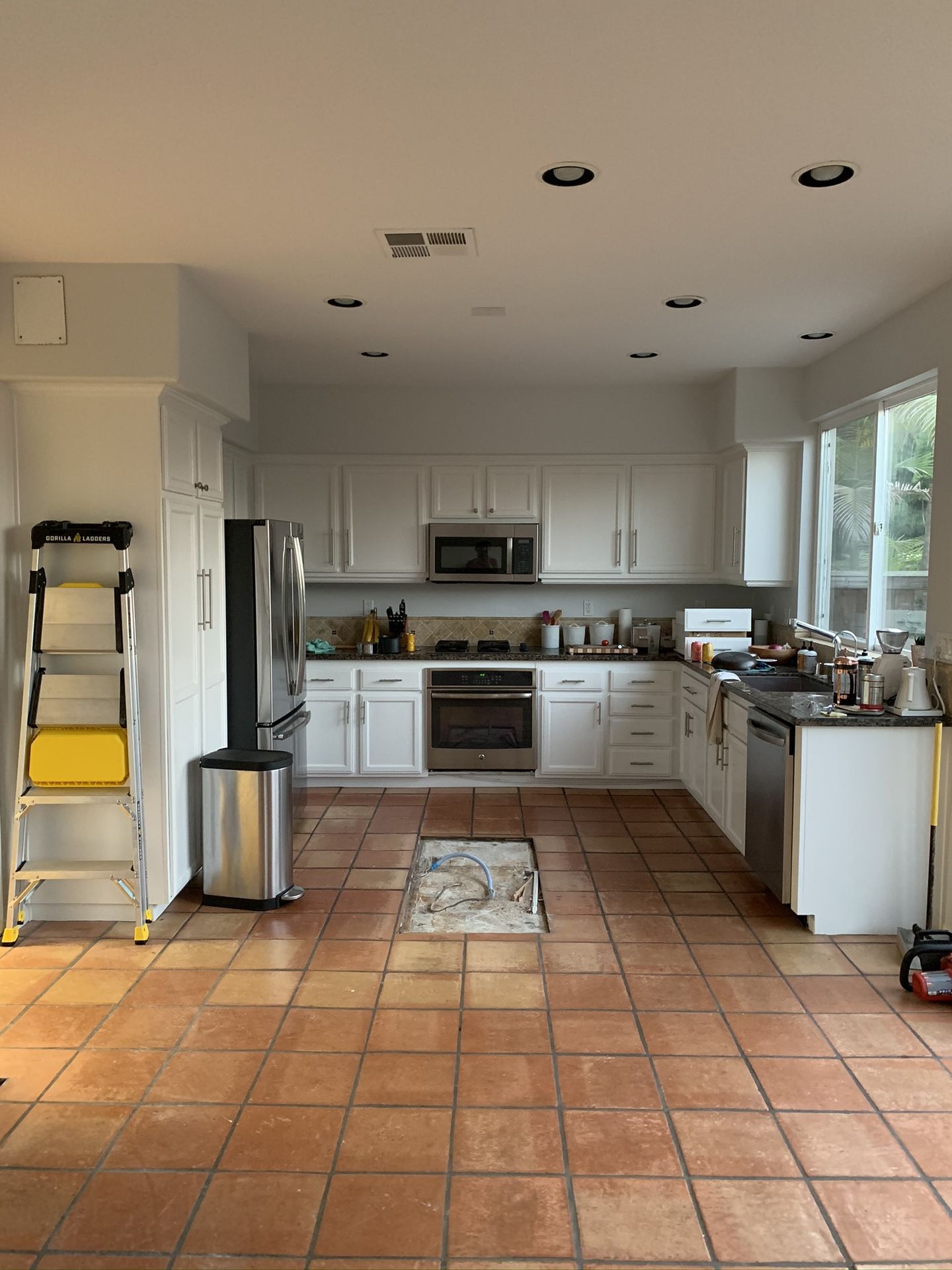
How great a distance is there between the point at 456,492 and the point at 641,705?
1.84 m

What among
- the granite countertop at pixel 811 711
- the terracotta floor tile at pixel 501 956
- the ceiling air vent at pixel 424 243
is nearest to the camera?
the ceiling air vent at pixel 424 243

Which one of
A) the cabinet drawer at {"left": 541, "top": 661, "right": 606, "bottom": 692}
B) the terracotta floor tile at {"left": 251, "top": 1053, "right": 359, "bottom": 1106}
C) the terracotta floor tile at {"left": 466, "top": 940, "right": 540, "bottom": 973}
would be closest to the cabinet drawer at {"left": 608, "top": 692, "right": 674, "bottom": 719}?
the cabinet drawer at {"left": 541, "top": 661, "right": 606, "bottom": 692}

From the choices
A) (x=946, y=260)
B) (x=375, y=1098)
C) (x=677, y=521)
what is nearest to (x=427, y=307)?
(x=946, y=260)

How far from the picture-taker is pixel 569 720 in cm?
584

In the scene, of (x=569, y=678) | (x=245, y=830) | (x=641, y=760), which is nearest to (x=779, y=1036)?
(x=245, y=830)

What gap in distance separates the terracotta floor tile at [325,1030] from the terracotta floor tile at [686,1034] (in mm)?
895

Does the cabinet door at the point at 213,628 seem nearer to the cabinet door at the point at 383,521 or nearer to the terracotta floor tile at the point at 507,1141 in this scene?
the cabinet door at the point at 383,521

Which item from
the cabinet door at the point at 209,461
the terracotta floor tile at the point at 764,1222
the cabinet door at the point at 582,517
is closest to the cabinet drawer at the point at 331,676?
the cabinet door at the point at 582,517

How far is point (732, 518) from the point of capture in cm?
573

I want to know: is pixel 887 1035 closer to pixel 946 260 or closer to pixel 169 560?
pixel 946 260

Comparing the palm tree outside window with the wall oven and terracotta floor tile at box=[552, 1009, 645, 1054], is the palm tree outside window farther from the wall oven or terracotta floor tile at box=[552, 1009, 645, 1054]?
terracotta floor tile at box=[552, 1009, 645, 1054]

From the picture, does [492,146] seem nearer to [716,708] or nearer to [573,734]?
[716,708]

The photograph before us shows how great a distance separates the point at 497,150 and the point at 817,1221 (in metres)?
2.79

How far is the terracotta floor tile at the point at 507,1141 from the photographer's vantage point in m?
2.24
